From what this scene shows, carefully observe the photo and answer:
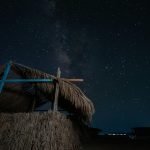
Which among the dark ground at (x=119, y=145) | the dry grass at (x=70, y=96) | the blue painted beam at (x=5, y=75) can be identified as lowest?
the dark ground at (x=119, y=145)

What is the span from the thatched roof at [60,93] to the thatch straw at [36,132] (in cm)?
82

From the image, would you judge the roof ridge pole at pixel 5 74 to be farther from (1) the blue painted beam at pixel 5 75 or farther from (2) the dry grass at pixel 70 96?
(2) the dry grass at pixel 70 96

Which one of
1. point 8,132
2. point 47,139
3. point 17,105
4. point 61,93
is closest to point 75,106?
point 61,93

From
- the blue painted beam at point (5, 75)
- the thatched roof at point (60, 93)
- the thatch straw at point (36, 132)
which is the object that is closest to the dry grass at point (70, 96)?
the thatched roof at point (60, 93)

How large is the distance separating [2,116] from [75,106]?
2.35 m

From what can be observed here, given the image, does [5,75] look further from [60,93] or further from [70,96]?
[70,96]

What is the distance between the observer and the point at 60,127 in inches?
252

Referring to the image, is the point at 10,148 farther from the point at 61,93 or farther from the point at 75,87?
the point at 75,87

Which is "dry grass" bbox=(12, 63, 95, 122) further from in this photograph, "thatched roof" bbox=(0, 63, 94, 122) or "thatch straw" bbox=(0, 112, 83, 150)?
"thatch straw" bbox=(0, 112, 83, 150)

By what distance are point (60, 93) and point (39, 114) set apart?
4.08 feet

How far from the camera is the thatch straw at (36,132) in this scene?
606 centimetres

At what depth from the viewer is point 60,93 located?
7.46 metres

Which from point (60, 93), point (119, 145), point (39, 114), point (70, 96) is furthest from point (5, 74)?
point (119, 145)

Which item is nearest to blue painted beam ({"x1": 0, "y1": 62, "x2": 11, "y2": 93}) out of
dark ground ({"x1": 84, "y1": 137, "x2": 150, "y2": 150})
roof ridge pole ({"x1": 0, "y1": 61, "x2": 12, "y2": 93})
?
roof ridge pole ({"x1": 0, "y1": 61, "x2": 12, "y2": 93})
